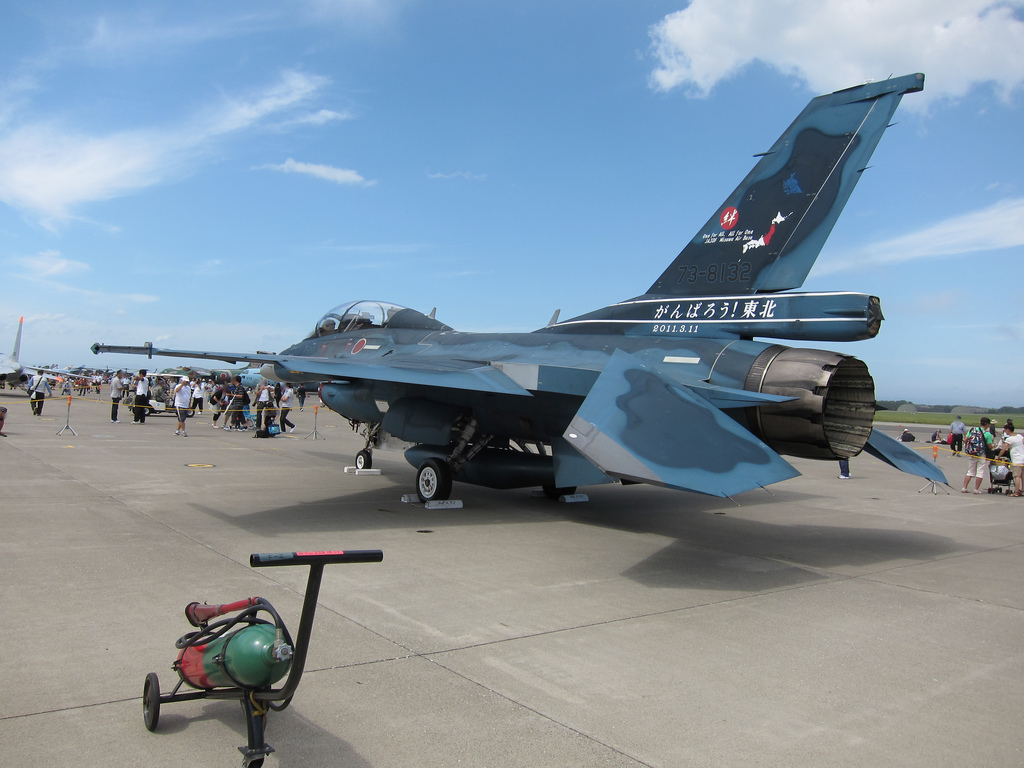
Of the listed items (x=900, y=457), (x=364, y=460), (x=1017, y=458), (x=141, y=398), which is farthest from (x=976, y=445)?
(x=141, y=398)

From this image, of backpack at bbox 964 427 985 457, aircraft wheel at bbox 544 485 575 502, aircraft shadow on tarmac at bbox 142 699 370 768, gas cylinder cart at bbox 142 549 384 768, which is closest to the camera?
gas cylinder cart at bbox 142 549 384 768

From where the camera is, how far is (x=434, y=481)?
9.95 meters

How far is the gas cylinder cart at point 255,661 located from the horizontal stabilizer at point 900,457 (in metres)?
7.38

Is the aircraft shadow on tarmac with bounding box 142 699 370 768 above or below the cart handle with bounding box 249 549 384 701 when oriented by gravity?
below

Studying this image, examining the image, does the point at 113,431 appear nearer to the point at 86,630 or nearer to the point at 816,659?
the point at 86,630

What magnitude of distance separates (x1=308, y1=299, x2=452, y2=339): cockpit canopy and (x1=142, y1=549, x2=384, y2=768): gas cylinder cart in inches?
376

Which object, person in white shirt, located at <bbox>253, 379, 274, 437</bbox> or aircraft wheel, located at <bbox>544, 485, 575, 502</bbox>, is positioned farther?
person in white shirt, located at <bbox>253, 379, 274, 437</bbox>

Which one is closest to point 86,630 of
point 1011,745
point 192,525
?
point 192,525

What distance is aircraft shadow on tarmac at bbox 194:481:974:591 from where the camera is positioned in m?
6.83

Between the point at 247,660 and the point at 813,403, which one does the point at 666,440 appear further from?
the point at 247,660

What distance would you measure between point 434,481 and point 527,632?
17.4ft

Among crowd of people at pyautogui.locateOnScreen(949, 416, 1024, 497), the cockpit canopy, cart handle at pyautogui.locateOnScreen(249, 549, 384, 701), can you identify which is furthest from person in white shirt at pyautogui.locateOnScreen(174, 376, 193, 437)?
crowd of people at pyautogui.locateOnScreen(949, 416, 1024, 497)

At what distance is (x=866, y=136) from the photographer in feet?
25.0

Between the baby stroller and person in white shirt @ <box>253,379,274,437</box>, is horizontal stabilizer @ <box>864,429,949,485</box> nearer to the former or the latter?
the baby stroller
